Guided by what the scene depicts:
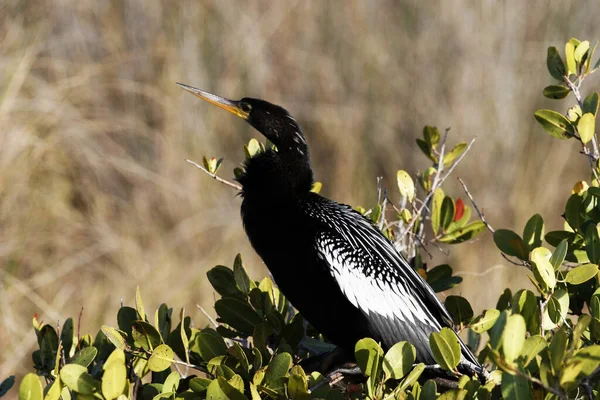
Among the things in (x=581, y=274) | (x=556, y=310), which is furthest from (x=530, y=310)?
(x=581, y=274)

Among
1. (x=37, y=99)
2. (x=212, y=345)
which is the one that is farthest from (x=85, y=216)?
(x=212, y=345)

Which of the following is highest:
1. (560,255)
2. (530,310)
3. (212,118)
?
(212,118)

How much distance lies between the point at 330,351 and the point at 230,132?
137 inches

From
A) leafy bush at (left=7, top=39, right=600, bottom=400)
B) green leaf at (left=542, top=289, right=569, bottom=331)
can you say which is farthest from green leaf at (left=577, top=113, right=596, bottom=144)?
green leaf at (left=542, top=289, right=569, bottom=331)

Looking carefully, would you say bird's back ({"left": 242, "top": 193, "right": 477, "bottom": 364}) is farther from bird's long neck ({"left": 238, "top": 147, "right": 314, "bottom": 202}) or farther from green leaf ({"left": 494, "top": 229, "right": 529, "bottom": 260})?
green leaf ({"left": 494, "top": 229, "right": 529, "bottom": 260})

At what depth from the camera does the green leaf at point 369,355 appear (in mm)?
1626

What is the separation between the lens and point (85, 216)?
5246 mm

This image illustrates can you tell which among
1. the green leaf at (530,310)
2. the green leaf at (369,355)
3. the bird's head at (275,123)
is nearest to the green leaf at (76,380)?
the green leaf at (369,355)

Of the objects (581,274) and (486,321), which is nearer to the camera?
(581,274)

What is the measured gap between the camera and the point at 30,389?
150 cm

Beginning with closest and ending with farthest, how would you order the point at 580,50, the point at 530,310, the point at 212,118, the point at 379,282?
the point at 530,310 → the point at 580,50 → the point at 379,282 → the point at 212,118

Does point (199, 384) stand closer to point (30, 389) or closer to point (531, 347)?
point (30, 389)

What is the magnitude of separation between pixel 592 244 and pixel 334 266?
862 mm

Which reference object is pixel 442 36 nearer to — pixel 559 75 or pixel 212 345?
pixel 559 75
